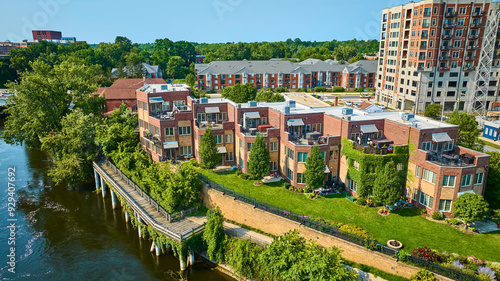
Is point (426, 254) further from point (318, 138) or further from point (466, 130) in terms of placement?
point (466, 130)

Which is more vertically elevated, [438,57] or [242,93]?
[438,57]

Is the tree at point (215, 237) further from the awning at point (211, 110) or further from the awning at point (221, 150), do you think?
the awning at point (211, 110)

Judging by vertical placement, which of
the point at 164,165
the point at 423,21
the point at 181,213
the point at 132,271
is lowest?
the point at 132,271

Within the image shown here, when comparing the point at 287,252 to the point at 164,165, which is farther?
the point at 164,165

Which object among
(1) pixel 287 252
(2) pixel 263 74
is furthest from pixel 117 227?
(2) pixel 263 74

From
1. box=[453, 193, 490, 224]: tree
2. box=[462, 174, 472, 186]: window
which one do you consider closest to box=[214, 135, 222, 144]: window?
box=[453, 193, 490, 224]: tree

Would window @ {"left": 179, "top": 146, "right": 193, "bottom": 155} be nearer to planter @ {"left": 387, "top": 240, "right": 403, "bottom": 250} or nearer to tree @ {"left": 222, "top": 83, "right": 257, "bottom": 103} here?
planter @ {"left": 387, "top": 240, "right": 403, "bottom": 250}

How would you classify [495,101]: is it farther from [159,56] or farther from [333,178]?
[159,56]
